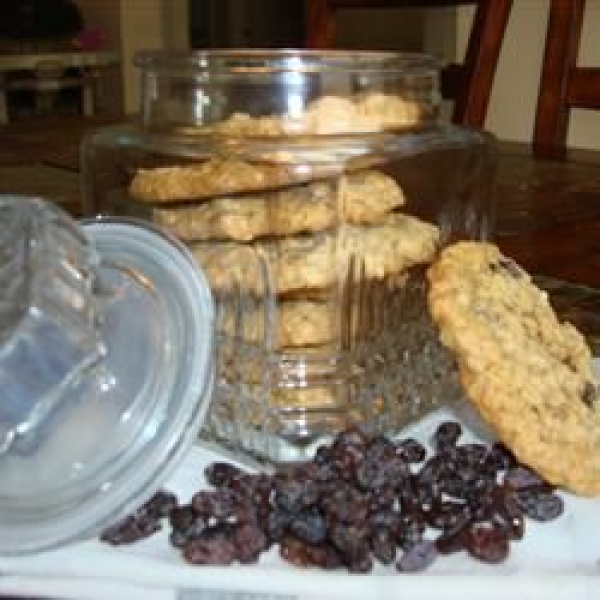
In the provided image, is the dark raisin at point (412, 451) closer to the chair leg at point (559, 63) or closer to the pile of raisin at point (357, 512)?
the pile of raisin at point (357, 512)

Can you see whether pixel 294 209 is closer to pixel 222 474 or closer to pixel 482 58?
pixel 222 474

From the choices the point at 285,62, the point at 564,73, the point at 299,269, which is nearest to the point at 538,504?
the point at 299,269

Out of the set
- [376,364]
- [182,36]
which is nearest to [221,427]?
[376,364]

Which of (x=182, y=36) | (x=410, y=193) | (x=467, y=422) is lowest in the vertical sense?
(x=182, y=36)

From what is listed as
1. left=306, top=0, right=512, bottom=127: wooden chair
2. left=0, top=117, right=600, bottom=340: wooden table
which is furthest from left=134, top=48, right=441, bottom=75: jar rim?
left=306, top=0, right=512, bottom=127: wooden chair

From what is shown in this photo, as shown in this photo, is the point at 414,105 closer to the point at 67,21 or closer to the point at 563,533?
the point at 563,533

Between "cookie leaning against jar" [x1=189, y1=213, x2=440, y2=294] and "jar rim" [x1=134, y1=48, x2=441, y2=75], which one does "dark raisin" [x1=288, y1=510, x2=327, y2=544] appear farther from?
"jar rim" [x1=134, y1=48, x2=441, y2=75]

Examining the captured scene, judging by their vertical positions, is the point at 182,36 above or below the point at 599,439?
below
